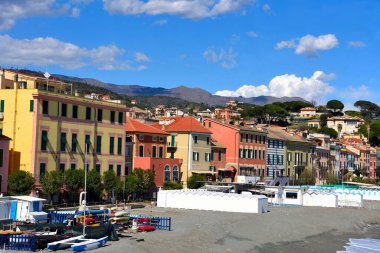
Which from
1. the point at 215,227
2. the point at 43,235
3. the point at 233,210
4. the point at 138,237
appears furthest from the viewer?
the point at 233,210

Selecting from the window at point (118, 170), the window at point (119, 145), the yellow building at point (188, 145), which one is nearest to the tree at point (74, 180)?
the window at point (118, 170)

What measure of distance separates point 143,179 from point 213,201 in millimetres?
9728

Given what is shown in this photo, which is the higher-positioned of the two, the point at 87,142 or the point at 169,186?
the point at 87,142

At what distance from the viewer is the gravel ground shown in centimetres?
3975

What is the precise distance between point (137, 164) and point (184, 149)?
10.9m

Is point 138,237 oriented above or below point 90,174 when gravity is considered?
below

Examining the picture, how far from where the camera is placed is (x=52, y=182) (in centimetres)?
5809

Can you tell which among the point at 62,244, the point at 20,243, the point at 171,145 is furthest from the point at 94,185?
the point at 20,243

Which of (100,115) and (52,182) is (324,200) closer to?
(100,115)

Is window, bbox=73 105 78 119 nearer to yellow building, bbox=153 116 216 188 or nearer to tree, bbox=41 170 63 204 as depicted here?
tree, bbox=41 170 63 204

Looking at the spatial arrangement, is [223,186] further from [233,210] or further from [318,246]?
[318,246]

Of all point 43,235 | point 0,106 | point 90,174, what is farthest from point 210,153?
point 43,235

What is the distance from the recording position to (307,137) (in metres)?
124

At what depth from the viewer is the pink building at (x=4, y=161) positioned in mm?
56438
